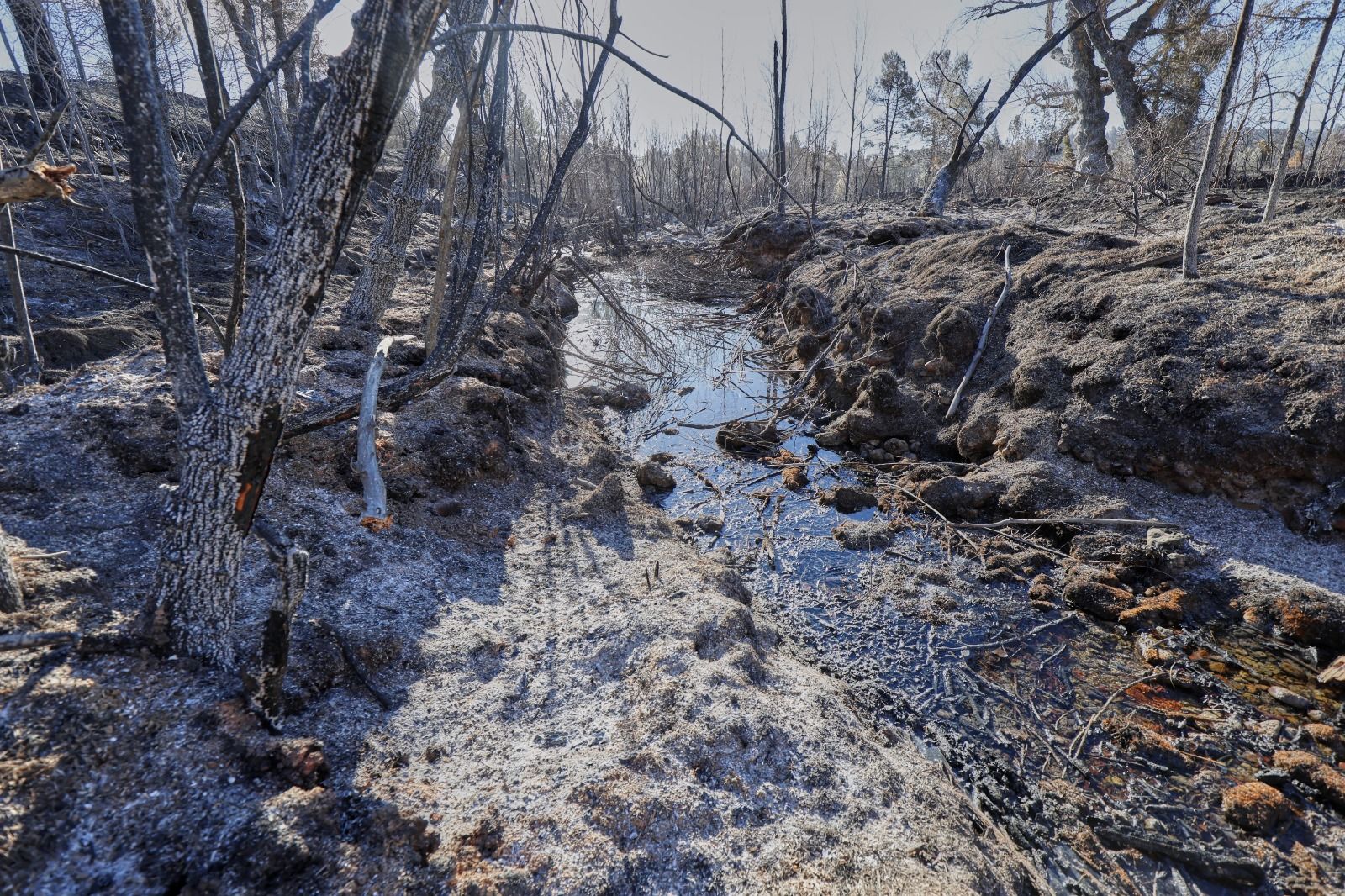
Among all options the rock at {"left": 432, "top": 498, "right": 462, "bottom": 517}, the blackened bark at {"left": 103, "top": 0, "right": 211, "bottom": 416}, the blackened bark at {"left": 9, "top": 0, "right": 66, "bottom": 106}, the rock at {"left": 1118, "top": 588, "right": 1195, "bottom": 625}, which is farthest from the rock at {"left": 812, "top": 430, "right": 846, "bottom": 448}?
the blackened bark at {"left": 9, "top": 0, "right": 66, "bottom": 106}

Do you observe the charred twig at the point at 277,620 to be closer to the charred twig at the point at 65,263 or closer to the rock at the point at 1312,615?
the charred twig at the point at 65,263

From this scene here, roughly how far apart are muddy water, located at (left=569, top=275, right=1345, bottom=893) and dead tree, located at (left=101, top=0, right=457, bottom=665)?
2.88 m

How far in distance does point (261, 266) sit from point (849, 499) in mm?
4342

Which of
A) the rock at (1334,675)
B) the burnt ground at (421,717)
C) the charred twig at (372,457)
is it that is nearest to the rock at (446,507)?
the burnt ground at (421,717)

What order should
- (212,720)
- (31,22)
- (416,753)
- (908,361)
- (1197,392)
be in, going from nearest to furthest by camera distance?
1. (212,720)
2. (416,753)
3. (1197,392)
4. (908,361)
5. (31,22)

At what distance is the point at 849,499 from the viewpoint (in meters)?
4.85

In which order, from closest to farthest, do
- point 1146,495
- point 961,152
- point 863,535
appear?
point 1146,495
point 863,535
point 961,152

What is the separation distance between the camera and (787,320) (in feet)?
32.7

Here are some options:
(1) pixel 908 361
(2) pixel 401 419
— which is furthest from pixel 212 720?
(1) pixel 908 361

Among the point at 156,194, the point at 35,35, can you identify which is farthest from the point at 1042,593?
the point at 35,35

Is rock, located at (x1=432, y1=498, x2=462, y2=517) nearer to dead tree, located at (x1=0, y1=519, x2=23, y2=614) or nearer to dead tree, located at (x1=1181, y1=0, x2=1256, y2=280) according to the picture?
dead tree, located at (x1=0, y1=519, x2=23, y2=614)

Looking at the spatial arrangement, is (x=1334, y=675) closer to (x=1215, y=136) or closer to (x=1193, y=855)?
(x=1193, y=855)

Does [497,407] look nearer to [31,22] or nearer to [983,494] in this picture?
[983,494]

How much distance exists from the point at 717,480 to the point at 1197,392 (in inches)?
146
